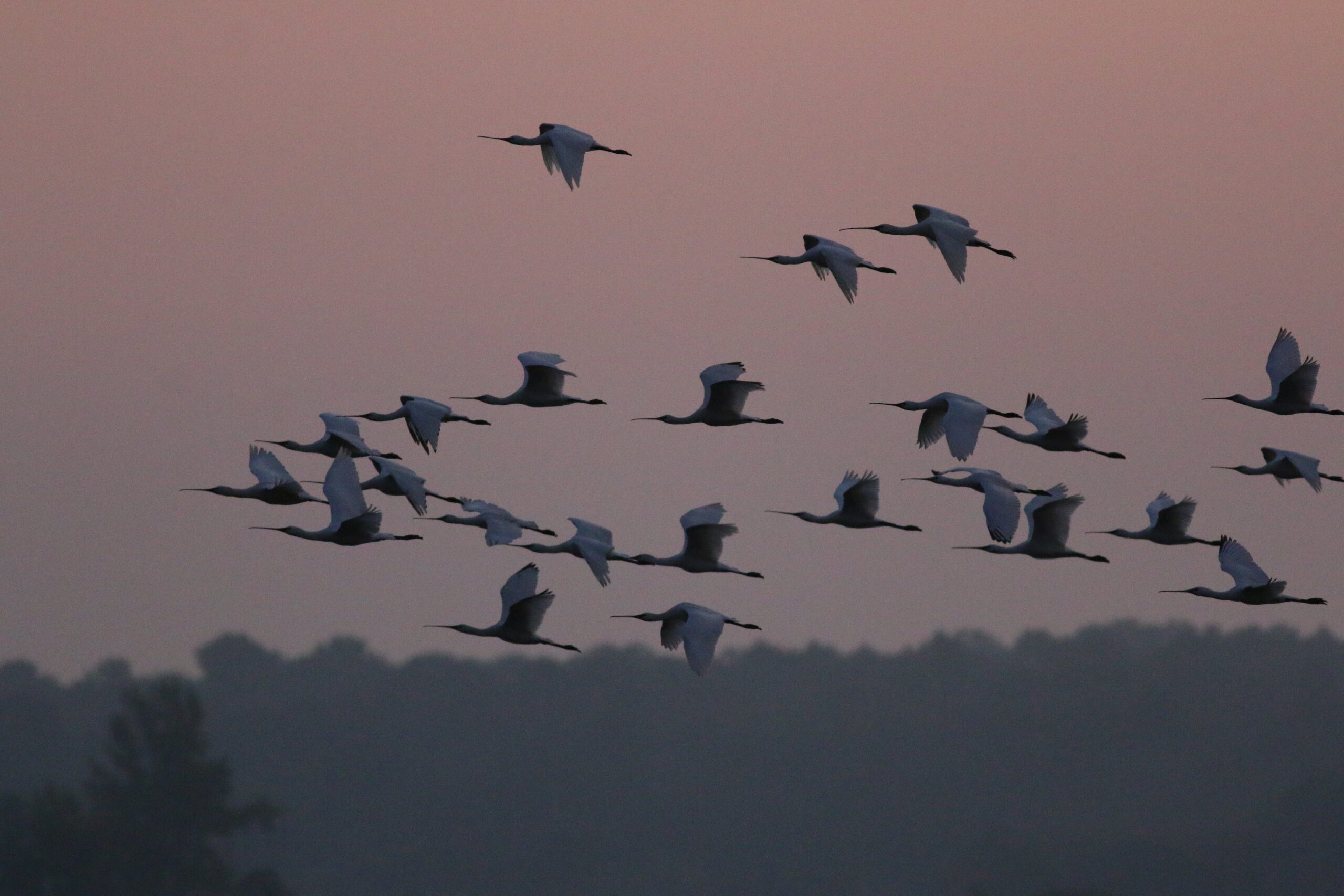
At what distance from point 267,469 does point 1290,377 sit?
52.9 feet

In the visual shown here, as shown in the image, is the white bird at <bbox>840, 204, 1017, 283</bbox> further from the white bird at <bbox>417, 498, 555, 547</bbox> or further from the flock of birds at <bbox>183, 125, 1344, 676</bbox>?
the white bird at <bbox>417, 498, 555, 547</bbox>

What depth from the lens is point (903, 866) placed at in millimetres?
132125

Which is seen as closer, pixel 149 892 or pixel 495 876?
pixel 149 892

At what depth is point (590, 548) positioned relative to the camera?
35250mm

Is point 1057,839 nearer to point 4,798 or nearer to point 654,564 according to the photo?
point 4,798

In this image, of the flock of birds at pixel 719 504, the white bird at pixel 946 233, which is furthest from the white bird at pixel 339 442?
the white bird at pixel 946 233

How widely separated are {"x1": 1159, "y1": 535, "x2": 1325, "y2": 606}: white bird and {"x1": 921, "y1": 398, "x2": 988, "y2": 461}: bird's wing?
17.1ft

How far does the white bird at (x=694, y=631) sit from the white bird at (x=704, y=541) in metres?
2.50

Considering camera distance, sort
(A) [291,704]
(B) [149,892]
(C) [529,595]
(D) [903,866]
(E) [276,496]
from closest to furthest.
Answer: (C) [529,595] → (E) [276,496] → (B) [149,892] → (D) [903,866] → (A) [291,704]

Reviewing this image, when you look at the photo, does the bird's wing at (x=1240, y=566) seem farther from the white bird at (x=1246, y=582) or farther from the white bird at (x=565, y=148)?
the white bird at (x=565, y=148)

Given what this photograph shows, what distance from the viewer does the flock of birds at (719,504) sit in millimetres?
31984

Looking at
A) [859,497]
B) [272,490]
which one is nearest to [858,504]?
[859,497]

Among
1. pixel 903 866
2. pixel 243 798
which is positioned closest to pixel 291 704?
pixel 243 798

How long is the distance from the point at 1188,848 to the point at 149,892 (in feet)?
179
